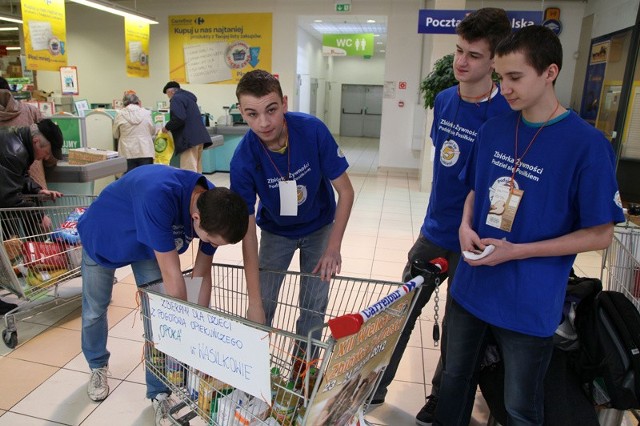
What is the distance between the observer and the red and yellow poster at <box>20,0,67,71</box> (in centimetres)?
646

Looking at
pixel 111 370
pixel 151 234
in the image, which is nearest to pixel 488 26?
pixel 151 234

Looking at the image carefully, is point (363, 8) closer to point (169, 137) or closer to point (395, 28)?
point (395, 28)

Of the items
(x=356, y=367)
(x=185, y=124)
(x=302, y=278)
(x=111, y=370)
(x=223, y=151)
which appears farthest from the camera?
(x=223, y=151)

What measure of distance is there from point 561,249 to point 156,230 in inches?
51.7

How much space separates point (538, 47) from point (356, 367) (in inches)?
41.5

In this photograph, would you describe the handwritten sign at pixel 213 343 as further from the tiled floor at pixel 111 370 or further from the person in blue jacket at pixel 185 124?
the person in blue jacket at pixel 185 124

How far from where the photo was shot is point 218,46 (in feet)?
32.3

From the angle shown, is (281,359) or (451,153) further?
Result: (451,153)

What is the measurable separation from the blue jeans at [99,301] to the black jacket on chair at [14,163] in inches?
44.7

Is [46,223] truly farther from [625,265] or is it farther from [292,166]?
[625,265]

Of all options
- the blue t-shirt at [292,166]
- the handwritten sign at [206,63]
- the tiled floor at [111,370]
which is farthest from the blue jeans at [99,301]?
the handwritten sign at [206,63]

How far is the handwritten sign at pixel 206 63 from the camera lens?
9883 millimetres

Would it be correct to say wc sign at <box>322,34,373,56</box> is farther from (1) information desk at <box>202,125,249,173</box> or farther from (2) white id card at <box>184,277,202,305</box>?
(2) white id card at <box>184,277,202,305</box>

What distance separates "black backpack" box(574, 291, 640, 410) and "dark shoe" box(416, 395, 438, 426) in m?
0.69
